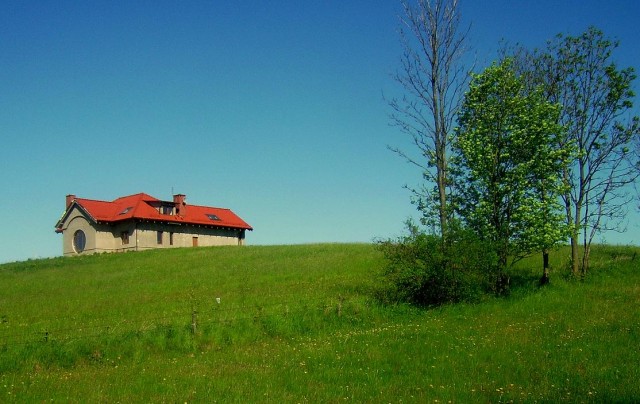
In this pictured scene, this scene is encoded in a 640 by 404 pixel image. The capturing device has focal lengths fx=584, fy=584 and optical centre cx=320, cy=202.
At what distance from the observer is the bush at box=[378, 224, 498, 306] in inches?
1067

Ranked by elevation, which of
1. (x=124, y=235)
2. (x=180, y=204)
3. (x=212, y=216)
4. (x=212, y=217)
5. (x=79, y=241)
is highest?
(x=180, y=204)

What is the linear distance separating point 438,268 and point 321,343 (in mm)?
8877

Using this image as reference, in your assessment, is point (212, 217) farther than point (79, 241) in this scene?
Yes

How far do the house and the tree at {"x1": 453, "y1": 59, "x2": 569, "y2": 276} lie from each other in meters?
49.5

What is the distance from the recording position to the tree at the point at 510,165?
29.6 meters

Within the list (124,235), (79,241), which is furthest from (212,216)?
(79,241)

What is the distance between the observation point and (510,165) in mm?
30828

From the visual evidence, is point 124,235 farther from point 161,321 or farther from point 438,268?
point 438,268

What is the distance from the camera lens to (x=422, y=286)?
2781 centimetres

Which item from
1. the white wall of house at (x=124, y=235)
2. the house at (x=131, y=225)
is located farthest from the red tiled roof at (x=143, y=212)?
the white wall of house at (x=124, y=235)

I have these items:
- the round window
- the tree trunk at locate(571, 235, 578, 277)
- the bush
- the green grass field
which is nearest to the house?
A: the round window

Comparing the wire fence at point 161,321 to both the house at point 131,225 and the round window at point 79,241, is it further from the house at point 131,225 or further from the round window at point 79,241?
the round window at point 79,241

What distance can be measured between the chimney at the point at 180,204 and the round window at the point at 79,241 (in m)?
11.9

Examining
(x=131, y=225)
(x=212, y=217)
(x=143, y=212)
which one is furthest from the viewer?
(x=212, y=217)
